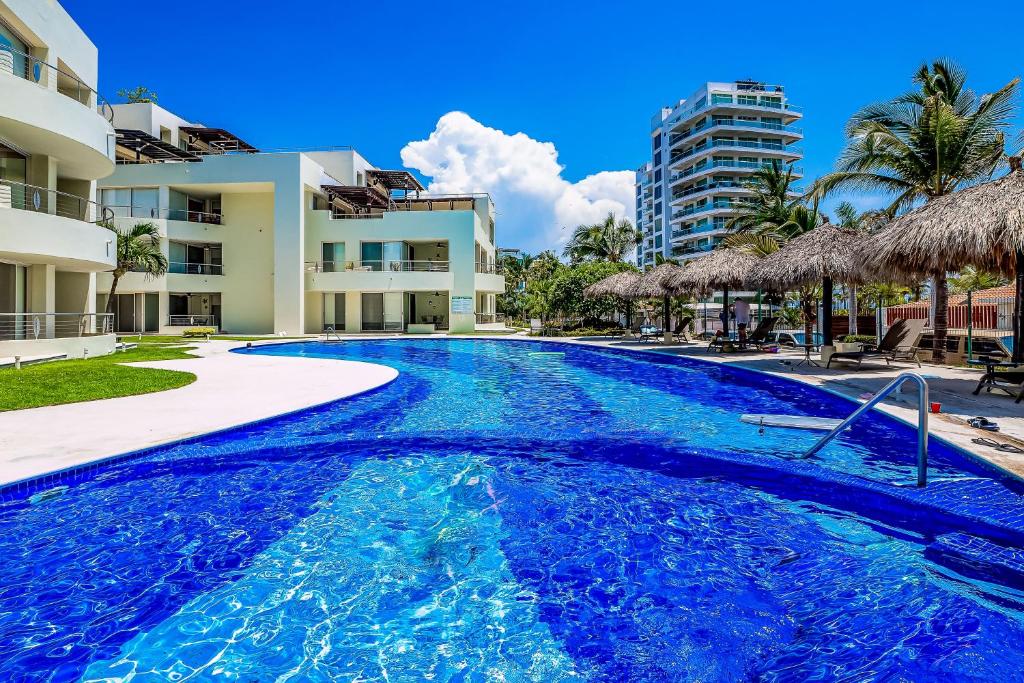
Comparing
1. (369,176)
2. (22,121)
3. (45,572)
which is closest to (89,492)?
(45,572)

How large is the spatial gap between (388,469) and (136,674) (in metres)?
3.29

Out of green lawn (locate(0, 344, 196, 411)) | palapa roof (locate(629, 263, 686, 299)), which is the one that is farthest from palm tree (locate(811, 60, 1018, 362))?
green lawn (locate(0, 344, 196, 411))

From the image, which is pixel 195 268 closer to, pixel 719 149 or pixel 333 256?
pixel 333 256

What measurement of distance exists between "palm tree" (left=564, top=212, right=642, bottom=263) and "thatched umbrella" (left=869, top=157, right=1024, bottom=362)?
35160mm

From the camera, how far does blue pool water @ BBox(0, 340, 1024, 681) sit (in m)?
3.01

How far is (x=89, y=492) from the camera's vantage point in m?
4.96

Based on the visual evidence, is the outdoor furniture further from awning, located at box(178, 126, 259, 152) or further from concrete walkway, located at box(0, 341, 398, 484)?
awning, located at box(178, 126, 259, 152)

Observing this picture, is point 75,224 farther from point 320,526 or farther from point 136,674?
point 136,674

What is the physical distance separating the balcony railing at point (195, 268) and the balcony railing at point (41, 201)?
48.6 ft

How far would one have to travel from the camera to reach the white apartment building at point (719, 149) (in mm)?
60312

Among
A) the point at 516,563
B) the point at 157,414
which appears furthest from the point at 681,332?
the point at 516,563

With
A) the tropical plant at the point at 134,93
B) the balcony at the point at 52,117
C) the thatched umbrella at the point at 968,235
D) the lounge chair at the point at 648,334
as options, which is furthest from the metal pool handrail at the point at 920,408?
the tropical plant at the point at 134,93

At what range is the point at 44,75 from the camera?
45.4 feet

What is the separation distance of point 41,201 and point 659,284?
18545mm
